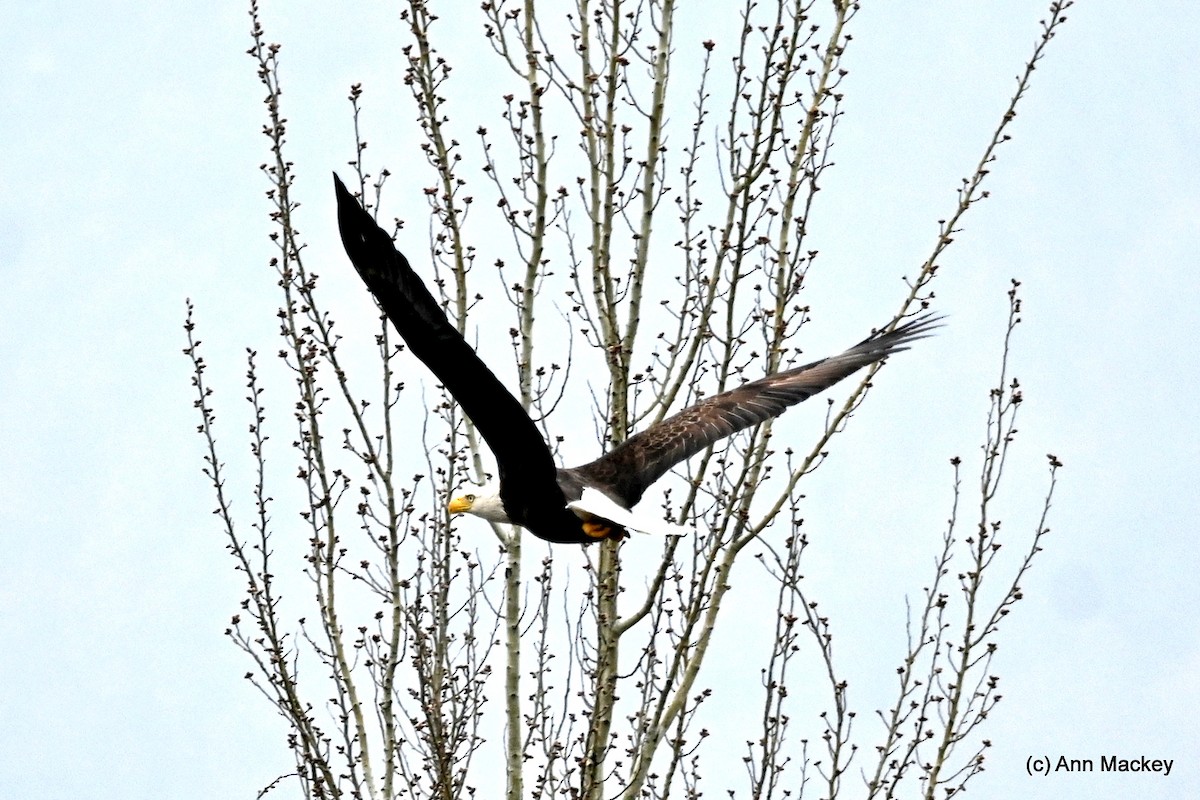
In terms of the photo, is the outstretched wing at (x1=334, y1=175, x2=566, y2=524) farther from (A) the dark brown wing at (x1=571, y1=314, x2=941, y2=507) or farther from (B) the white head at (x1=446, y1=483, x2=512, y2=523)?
(A) the dark brown wing at (x1=571, y1=314, x2=941, y2=507)

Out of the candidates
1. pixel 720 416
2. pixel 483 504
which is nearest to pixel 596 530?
pixel 483 504

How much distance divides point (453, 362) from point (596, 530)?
1.38 metres

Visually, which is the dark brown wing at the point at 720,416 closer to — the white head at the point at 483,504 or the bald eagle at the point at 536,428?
the bald eagle at the point at 536,428

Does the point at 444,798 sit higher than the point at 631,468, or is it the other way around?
the point at 631,468

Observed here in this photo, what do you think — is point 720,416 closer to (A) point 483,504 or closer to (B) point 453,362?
(A) point 483,504

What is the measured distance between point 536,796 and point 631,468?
1.60m

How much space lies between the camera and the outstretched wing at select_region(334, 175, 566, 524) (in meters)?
6.41

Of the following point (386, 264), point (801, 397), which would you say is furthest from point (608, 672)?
point (386, 264)

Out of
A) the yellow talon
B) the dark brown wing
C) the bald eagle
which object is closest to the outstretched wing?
the bald eagle

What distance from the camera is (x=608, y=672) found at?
28.2 ft

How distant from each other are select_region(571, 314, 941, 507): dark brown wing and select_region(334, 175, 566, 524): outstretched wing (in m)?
0.58

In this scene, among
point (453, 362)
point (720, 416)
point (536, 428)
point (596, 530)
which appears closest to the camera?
point (453, 362)

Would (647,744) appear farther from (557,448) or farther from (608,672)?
(557,448)

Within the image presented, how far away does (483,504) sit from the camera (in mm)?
8219
